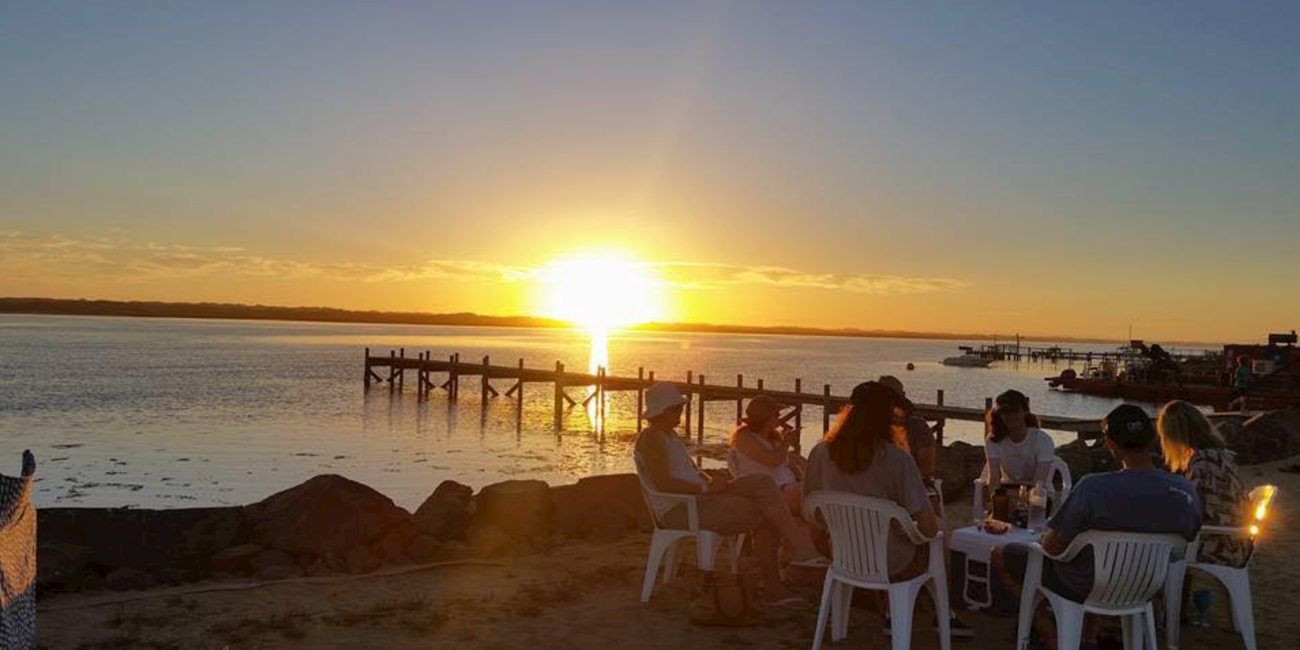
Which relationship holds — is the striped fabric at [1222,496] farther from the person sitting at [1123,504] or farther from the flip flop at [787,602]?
the flip flop at [787,602]

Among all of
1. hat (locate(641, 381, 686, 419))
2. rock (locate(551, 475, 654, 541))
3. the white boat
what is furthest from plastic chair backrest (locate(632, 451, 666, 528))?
the white boat

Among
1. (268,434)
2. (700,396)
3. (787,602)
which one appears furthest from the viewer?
(700,396)

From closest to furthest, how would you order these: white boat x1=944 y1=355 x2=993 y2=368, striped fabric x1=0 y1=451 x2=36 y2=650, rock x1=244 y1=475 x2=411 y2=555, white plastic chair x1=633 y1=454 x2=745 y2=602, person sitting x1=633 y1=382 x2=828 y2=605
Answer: striped fabric x1=0 y1=451 x2=36 y2=650, person sitting x1=633 y1=382 x2=828 y2=605, white plastic chair x1=633 y1=454 x2=745 y2=602, rock x1=244 y1=475 x2=411 y2=555, white boat x1=944 y1=355 x2=993 y2=368

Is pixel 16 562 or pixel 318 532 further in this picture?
pixel 318 532

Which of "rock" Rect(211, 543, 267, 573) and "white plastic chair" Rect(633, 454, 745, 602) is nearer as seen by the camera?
"white plastic chair" Rect(633, 454, 745, 602)

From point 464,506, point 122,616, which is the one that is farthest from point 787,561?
point 122,616

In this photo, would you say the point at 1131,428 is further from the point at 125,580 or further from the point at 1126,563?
the point at 125,580

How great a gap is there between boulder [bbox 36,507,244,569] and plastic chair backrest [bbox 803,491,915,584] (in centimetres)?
496

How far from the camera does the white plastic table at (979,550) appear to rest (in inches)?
196

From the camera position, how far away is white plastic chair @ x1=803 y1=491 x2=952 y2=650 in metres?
4.53

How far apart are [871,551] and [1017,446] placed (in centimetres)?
213

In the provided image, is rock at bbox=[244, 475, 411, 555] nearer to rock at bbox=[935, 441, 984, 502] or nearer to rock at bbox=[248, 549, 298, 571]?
rock at bbox=[248, 549, 298, 571]

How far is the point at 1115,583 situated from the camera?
4.16 m

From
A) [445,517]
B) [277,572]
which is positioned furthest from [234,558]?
[445,517]
